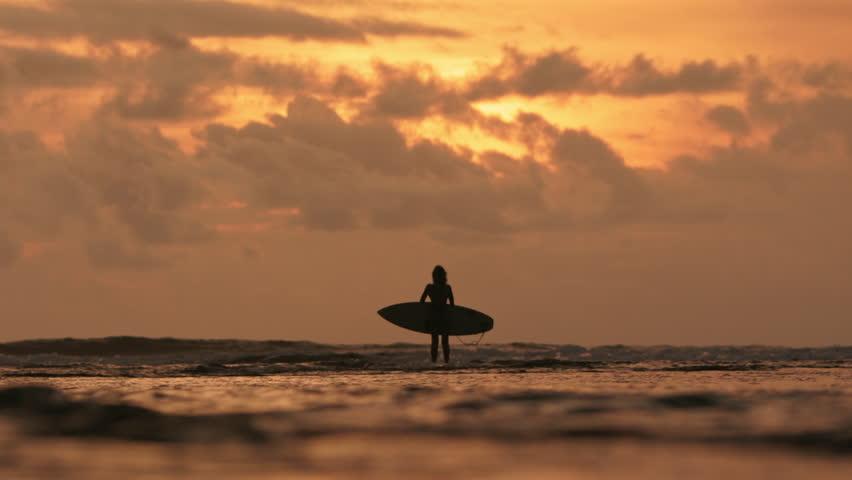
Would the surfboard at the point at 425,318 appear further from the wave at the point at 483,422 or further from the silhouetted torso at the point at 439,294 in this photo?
the wave at the point at 483,422

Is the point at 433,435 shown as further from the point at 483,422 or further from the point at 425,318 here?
the point at 425,318

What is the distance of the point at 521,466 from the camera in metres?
3.90

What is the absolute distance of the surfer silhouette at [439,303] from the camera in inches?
792

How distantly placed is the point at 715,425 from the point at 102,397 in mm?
4583

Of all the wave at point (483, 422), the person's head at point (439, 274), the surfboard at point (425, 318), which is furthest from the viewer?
the surfboard at point (425, 318)

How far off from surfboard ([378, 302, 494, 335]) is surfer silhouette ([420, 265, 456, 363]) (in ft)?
2.78

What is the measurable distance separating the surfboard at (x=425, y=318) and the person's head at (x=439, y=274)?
114 centimetres

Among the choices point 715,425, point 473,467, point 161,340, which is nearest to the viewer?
point 473,467

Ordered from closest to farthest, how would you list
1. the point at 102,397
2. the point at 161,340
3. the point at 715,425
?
1. the point at 715,425
2. the point at 102,397
3. the point at 161,340

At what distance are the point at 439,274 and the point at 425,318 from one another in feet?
5.79

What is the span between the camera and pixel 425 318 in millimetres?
21531

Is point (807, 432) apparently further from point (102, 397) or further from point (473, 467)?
point (102, 397)

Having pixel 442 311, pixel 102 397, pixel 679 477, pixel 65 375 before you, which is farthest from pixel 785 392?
pixel 442 311

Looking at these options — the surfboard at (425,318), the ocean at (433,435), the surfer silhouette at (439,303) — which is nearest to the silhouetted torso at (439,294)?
the surfer silhouette at (439,303)
